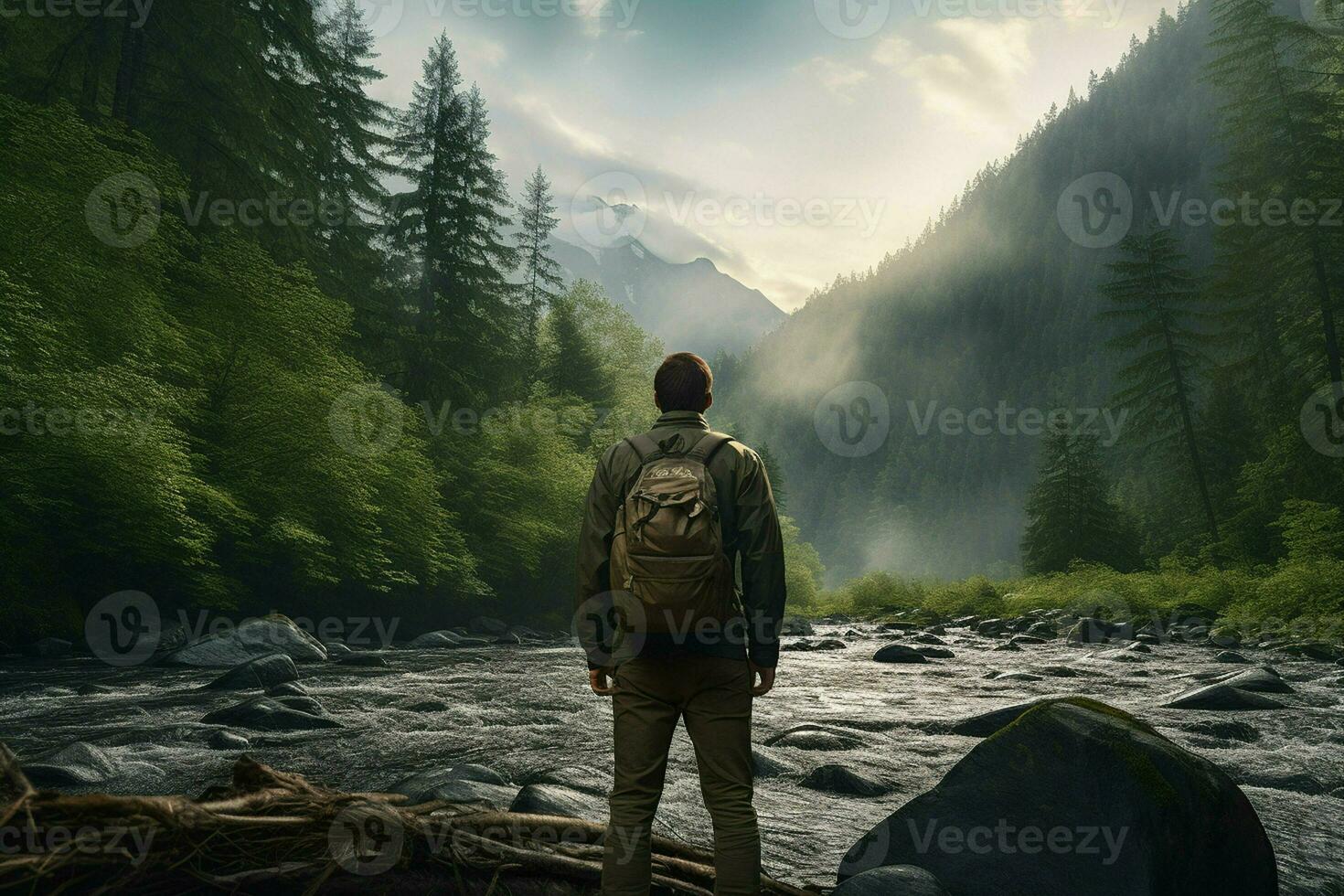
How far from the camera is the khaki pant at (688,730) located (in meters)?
2.79

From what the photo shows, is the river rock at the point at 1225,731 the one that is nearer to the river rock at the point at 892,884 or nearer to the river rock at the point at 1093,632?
the river rock at the point at 892,884

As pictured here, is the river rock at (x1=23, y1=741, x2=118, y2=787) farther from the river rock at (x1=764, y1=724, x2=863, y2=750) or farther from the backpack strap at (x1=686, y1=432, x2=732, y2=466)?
the river rock at (x1=764, y1=724, x2=863, y2=750)

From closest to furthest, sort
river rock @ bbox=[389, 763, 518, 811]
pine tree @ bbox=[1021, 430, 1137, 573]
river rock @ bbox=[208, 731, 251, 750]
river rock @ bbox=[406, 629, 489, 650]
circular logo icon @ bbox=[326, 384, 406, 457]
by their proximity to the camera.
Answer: river rock @ bbox=[389, 763, 518, 811], river rock @ bbox=[208, 731, 251, 750], circular logo icon @ bbox=[326, 384, 406, 457], river rock @ bbox=[406, 629, 489, 650], pine tree @ bbox=[1021, 430, 1137, 573]

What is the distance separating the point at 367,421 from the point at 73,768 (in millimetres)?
13835

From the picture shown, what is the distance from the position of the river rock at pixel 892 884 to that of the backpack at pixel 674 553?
4.86ft

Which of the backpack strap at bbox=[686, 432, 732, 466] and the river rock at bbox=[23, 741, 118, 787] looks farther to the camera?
the river rock at bbox=[23, 741, 118, 787]

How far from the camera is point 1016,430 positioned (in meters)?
163

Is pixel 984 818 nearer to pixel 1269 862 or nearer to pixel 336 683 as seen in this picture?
pixel 1269 862

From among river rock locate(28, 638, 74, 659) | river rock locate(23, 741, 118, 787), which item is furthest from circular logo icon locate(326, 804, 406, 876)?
river rock locate(28, 638, 74, 659)

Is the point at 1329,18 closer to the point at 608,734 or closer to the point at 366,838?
the point at 608,734

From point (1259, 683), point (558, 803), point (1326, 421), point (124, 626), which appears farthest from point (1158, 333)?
point (124, 626)

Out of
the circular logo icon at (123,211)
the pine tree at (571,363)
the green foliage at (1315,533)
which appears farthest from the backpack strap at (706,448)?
the pine tree at (571,363)

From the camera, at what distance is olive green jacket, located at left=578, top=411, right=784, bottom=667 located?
9.72ft

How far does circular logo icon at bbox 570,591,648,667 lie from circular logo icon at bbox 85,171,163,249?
1324cm
